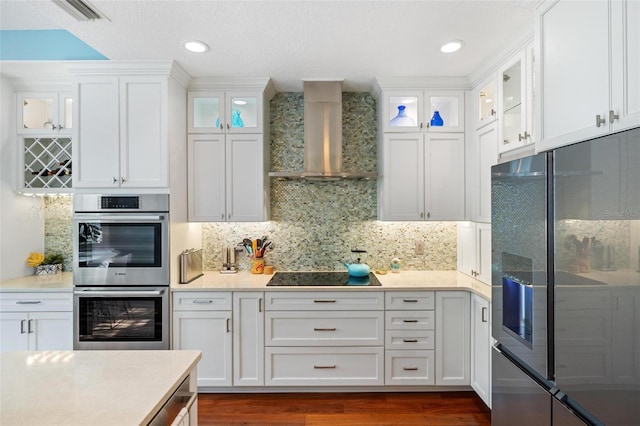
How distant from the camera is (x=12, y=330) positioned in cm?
258

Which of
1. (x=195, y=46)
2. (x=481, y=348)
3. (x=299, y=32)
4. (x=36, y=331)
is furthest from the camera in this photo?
(x=36, y=331)

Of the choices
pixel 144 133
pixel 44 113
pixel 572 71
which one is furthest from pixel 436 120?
pixel 44 113

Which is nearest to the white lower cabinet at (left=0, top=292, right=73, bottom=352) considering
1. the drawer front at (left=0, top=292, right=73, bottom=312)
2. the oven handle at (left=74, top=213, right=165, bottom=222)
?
the drawer front at (left=0, top=292, right=73, bottom=312)

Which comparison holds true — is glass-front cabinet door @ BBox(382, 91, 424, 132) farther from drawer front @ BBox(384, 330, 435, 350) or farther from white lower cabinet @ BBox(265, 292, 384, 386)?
drawer front @ BBox(384, 330, 435, 350)

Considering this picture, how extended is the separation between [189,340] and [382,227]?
2004mm

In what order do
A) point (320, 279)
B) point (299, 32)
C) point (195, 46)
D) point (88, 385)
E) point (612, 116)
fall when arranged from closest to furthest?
point (88, 385) < point (612, 116) < point (299, 32) < point (195, 46) < point (320, 279)

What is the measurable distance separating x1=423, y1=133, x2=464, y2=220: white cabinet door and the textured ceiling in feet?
1.96

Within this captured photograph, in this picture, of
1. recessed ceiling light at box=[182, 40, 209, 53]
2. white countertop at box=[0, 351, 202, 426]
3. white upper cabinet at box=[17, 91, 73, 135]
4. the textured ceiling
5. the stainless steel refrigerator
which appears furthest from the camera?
white upper cabinet at box=[17, 91, 73, 135]

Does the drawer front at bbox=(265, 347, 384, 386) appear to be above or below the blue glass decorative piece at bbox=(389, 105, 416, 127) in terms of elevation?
below

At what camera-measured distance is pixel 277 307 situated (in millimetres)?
2678

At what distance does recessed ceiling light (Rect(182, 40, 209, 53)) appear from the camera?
229 cm

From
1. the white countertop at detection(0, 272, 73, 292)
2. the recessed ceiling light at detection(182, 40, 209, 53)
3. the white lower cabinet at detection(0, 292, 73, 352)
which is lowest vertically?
the white lower cabinet at detection(0, 292, 73, 352)

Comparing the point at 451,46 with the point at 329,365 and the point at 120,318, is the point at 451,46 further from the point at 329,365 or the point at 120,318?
the point at 120,318

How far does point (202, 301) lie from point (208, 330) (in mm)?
242
